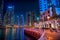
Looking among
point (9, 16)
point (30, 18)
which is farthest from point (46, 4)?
point (9, 16)

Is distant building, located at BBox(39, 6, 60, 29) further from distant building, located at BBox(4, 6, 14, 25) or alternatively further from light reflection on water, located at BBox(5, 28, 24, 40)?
distant building, located at BBox(4, 6, 14, 25)

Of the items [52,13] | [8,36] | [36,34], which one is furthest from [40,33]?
[8,36]

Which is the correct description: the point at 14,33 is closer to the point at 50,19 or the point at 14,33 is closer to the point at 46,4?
the point at 50,19

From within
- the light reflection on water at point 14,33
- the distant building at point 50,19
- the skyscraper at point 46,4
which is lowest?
the light reflection on water at point 14,33

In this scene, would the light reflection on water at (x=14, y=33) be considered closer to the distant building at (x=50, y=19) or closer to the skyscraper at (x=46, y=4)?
the distant building at (x=50, y=19)

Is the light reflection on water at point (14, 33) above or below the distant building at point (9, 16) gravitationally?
below

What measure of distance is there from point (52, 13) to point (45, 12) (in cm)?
15

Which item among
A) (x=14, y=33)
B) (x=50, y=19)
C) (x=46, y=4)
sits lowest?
(x=14, y=33)

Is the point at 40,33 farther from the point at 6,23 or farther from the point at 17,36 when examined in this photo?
the point at 6,23

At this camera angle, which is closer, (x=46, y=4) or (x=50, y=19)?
(x=50, y=19)

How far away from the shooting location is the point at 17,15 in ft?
7.96

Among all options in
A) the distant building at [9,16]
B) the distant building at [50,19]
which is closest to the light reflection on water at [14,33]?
the distant building at [9,16]

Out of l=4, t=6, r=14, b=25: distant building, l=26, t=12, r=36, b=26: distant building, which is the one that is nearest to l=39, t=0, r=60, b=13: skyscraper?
l=26, t=12, r=36, b=26: distant building

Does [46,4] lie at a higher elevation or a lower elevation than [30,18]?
higher
